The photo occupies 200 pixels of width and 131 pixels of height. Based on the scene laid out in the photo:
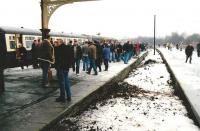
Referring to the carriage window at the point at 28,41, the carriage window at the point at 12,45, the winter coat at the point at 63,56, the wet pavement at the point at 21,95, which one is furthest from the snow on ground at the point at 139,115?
the carriage window at the point at 28,41

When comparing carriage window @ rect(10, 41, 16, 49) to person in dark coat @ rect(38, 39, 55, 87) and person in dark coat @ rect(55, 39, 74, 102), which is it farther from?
person in dark coat @ rect(55, 39, 74, 102)

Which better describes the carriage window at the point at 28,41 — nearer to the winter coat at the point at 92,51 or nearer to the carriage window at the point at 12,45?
the carriage window at the point at 12,45

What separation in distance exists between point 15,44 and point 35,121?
1645cm

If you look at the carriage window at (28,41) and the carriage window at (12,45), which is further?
the carriage window at (28,41)

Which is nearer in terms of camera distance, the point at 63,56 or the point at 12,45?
the point at 63,56

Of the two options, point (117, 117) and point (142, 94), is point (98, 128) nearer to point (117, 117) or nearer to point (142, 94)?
point (117, 117)

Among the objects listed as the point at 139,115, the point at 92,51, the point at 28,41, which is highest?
the point at 28,41

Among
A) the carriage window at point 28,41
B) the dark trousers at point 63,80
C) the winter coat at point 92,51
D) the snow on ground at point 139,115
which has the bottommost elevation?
the snow on ground at point 139,115

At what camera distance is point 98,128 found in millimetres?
7305

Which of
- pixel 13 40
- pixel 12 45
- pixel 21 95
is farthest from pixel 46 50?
pixel 13 40

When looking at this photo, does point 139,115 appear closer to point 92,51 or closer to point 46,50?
point 46,50

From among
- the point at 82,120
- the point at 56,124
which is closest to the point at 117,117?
the point at 82,120

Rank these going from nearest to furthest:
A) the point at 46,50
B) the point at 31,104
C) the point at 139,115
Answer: the point at 139,115
the point at 31,104
the point at 46,50

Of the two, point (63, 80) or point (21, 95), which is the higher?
point (63, 80)
